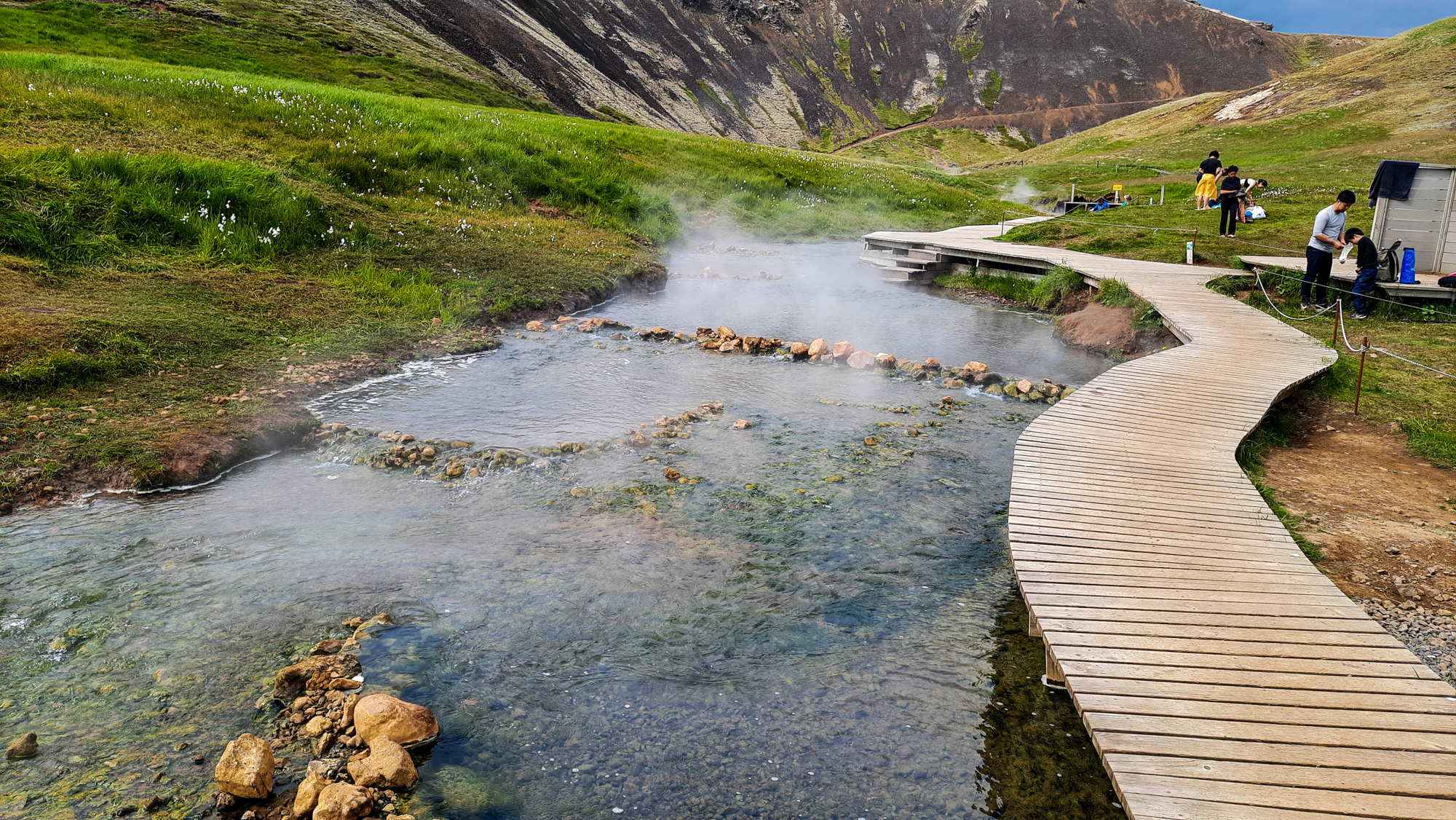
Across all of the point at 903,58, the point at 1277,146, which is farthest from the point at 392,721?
the point at 903,58

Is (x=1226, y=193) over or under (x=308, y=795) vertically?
over

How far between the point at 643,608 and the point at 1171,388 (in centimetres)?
805

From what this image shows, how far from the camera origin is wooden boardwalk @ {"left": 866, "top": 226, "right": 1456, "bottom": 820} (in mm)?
4129

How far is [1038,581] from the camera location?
240 inches

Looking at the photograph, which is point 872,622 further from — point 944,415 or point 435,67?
point 435,67

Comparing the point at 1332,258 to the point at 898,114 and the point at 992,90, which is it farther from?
the point at 992,90

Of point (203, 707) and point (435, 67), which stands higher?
point (435, 67)

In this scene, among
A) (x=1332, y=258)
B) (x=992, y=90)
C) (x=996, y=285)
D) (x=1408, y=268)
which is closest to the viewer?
(x=1408, y=268)

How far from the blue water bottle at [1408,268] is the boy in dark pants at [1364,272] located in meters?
0.40

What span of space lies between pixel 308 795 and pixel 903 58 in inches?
6444

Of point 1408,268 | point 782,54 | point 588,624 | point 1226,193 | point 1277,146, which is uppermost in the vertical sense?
point 782,54

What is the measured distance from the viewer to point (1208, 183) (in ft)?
96.0

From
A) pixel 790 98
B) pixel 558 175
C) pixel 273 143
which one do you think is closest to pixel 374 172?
pixel 273 143

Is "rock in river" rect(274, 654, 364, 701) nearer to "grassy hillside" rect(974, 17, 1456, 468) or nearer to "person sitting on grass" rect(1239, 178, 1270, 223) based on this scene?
"grassy hillside" rect(974, 17, 1456, 468)
